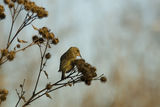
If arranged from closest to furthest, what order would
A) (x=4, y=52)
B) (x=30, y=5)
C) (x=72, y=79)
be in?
1. (x=4, y=52)
2. (x=72, y=79)
3. (x=30, y=5)

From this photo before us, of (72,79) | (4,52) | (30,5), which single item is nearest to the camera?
(4,52)

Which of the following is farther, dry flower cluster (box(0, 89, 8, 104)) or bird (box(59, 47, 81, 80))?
bird (box(59, 47, 81, 80))

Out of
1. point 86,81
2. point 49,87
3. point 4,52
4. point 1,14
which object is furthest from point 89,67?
point 1,14

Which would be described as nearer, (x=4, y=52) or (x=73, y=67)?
(x=4, y=52)

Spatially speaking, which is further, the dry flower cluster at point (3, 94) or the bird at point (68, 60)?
the bird at point (68, 60)

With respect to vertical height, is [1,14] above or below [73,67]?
above

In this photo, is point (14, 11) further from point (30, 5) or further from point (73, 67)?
point (73, 67)

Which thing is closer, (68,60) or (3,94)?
(3,94)

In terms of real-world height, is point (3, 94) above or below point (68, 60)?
below

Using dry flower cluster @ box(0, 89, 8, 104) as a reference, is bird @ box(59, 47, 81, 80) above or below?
above

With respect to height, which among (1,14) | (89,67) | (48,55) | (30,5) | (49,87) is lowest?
(49,87)

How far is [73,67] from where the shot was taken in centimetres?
279

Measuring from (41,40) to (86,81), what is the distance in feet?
2.11

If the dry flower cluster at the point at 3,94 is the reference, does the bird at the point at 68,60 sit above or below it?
above
